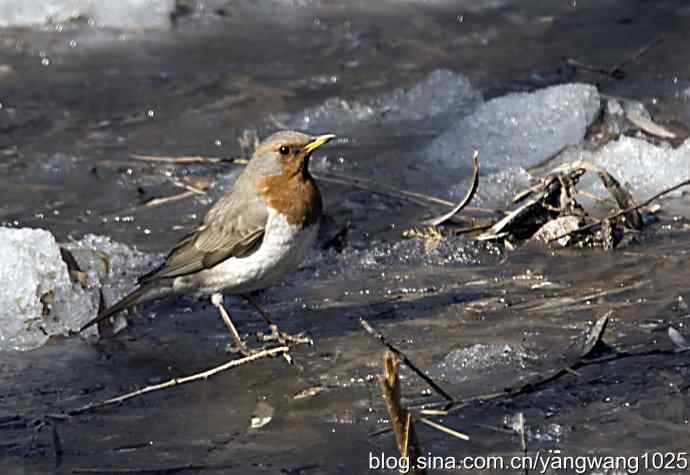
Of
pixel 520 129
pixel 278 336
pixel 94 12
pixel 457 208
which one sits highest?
pixel 457 208

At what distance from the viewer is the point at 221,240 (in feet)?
22.2

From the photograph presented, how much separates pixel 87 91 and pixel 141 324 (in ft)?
14.3

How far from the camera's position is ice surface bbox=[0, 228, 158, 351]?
6.73 metres

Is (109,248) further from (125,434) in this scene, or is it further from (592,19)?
(592,19)

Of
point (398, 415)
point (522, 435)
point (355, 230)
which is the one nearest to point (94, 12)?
point (355, 230)

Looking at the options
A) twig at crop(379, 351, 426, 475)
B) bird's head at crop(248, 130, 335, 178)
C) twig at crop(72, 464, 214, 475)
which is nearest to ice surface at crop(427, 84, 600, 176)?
bird's head at crop(248, 130, 335, 178)

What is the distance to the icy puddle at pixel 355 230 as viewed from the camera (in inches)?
211

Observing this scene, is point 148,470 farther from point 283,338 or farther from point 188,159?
point 188,159

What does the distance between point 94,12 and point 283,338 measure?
657 centimetres

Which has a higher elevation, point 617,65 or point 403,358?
point 403,358

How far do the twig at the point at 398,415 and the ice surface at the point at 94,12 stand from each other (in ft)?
27.9

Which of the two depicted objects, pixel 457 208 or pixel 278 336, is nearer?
pixel 278 336

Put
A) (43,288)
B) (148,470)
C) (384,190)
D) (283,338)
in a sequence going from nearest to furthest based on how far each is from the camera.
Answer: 1. (148,470)
2. (283,338)
3. (43,288)
4. (384,190)

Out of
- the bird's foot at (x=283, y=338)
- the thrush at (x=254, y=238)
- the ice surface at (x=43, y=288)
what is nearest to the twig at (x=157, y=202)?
the ice surface at (x=43, y=288)
